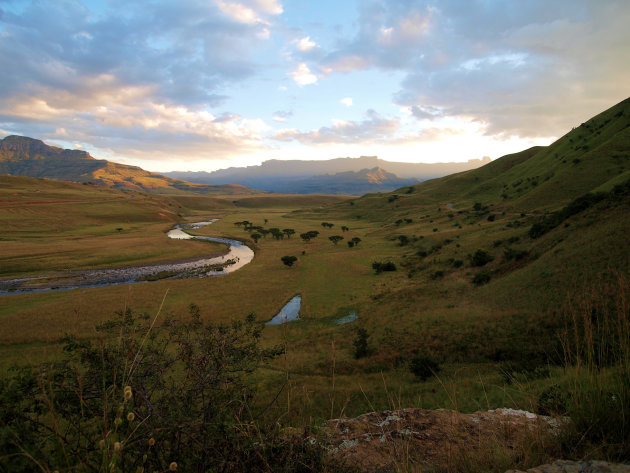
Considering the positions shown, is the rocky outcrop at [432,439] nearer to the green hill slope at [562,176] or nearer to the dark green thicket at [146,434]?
the dark green thicket at [146,434]

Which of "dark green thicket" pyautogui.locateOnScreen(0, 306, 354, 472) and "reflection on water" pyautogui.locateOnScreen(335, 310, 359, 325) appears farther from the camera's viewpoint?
"reflection on water" pyautogui.locateOnScreen(335, 310, 359, 325)

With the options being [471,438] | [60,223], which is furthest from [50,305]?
[60,223]

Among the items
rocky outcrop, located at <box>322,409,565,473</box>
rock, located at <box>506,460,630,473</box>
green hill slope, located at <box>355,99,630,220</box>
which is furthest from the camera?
green hill slope, located at <box>355,99,630,220</box>

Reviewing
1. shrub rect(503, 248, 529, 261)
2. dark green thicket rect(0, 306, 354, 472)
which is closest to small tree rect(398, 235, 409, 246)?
shrub rect(503, 248, 529, 261)

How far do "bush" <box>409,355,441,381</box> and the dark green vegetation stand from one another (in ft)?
0.26

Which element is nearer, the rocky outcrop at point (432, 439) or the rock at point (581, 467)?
the rock at point (581, 467)

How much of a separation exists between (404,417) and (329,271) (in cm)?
4336

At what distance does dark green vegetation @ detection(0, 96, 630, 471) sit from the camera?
4637 millimetres

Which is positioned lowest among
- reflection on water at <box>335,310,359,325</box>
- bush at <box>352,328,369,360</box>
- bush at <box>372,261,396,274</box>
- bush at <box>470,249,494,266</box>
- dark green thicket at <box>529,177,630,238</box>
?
reflection on water at <box>335,310,359,325</box>

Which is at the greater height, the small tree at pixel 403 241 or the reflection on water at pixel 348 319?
the small tree at pixel 403 241

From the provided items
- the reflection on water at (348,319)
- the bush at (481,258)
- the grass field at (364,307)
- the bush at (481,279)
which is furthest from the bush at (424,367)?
the bush at (481,258)

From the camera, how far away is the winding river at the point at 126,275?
44.6 m

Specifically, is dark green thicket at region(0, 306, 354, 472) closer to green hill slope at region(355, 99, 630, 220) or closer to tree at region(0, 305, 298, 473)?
tree at region(0, 305, 298, 473)

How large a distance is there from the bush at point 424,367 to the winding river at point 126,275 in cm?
4372
